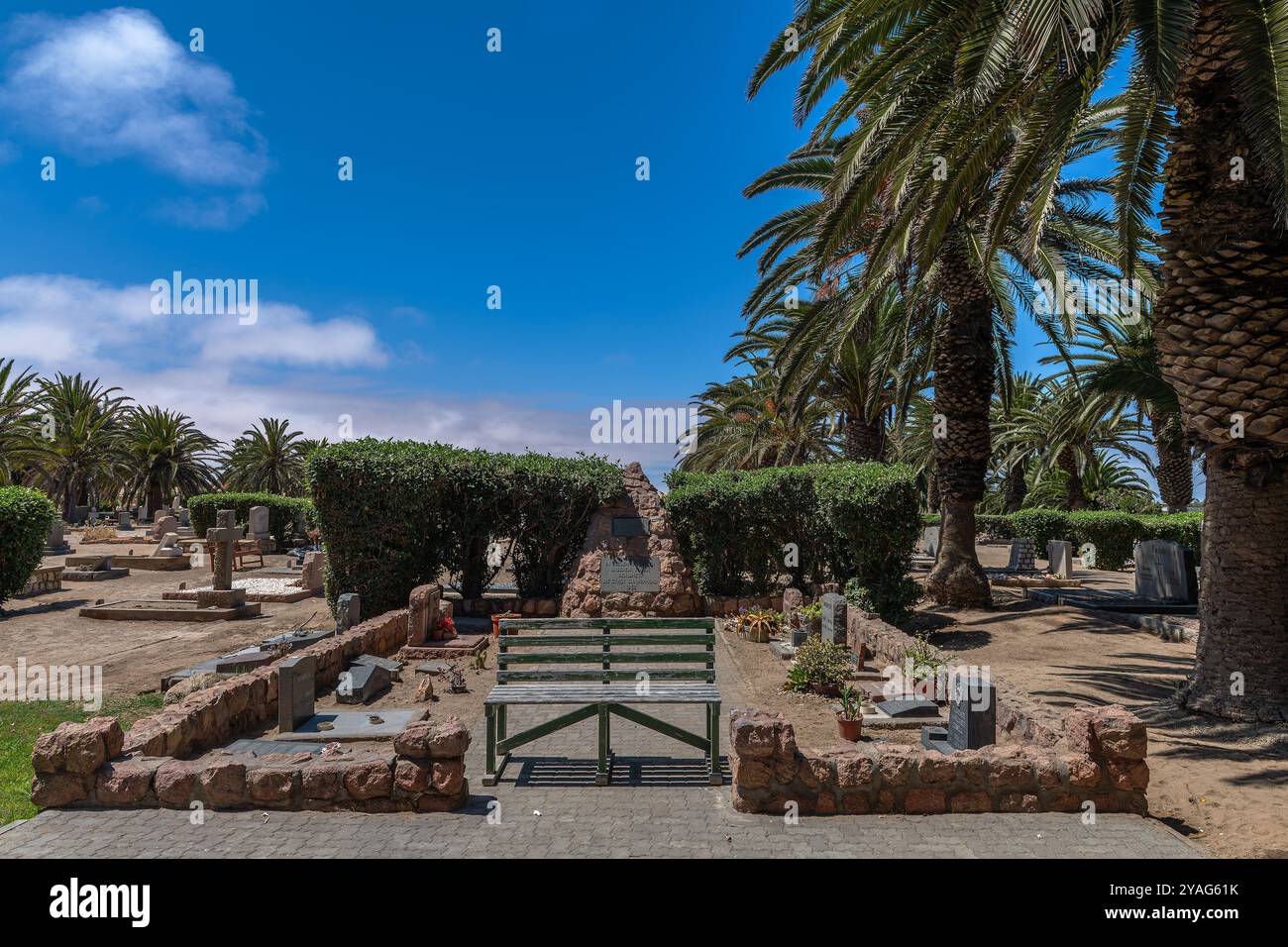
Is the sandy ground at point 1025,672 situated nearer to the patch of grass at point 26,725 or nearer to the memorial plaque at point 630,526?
Answer: the patch of grass at point 26,725

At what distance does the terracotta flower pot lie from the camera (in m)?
7.12

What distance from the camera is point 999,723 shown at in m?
6.94

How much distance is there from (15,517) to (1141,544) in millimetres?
26553

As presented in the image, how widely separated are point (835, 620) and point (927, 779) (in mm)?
6075

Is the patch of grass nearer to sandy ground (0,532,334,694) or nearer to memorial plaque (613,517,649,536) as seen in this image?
sandy ground (0,532,334,694)

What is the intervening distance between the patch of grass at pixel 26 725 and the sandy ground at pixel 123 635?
2.61ft

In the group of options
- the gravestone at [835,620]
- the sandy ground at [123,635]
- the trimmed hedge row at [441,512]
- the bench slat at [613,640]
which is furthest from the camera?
the trimmed hedge row at [441,512]

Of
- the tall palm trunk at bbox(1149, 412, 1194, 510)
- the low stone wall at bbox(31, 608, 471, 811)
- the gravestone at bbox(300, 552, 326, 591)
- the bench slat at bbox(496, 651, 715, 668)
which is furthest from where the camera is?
the tall palm trunk at bbox(1149, 412, 1194, 510)

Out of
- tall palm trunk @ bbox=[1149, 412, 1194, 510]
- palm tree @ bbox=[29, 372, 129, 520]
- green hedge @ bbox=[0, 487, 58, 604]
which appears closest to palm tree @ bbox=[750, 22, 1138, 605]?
tall palm trunk @ bbox=[1149, 412, 1194, 510]

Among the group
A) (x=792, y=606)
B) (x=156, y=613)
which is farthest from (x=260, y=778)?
(x=156, y=613)

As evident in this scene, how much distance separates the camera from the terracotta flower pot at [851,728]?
712cm

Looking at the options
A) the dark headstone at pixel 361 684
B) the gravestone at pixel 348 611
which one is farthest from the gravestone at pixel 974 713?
the gravestone at pixel 348 611

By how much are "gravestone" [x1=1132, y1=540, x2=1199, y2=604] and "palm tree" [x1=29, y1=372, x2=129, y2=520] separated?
47824mm
